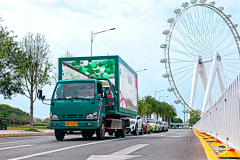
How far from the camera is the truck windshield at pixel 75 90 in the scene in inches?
492

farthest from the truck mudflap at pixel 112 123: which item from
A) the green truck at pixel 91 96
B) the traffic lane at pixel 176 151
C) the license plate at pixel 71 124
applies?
the traffic lane at pixel 176 151

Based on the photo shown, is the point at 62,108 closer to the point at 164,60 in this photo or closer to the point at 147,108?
the point at 164,60

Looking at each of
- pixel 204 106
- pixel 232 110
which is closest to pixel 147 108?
pixel 204 106

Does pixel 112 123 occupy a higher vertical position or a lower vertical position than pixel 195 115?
higher

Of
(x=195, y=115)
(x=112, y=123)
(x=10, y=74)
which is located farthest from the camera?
(x=195, y=115)

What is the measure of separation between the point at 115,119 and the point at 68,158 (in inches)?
330

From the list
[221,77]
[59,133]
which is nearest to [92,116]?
[59,133]

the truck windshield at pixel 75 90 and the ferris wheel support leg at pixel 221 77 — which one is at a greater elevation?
the ferris wheel support leg at pixel 221 77

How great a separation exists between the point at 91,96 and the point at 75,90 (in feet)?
2.21

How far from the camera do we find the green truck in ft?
40.2

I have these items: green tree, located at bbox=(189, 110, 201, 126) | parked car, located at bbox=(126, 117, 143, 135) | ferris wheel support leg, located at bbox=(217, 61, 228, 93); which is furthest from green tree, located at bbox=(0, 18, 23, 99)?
green tree, located at bbox=(189, 110, 201, 126)

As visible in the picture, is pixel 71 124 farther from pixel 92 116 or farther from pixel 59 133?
pixel 59 133

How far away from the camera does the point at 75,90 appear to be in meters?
12.7

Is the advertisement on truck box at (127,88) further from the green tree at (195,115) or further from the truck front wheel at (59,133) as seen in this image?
the green tree at (195,115)
